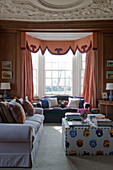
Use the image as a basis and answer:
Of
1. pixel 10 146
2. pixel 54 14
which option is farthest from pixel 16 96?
pixel 10 146

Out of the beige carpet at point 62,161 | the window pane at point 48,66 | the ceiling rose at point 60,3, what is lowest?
the beige carpet at point 62,161

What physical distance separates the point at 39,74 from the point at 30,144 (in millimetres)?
5006

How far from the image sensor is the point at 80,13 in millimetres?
5578

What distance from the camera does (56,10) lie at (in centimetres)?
531

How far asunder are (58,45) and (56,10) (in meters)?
2.27

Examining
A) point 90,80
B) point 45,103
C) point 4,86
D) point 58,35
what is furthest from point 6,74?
point 90,80

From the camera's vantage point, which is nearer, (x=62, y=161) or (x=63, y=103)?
(x=62, y=161)


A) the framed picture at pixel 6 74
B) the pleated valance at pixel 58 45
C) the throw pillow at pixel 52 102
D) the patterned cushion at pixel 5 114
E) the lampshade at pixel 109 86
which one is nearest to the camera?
the patterned cushion at pixel 5 114

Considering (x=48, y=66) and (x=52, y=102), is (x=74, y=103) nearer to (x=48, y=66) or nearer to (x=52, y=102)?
(x=52, y=102)

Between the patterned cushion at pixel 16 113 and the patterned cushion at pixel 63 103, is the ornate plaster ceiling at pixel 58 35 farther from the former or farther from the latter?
the patterned cushion at pixel 16 113

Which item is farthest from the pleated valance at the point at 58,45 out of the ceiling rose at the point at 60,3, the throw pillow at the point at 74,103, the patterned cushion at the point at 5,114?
the patterned cushion at the point at 5,114

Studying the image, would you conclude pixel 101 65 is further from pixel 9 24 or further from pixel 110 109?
pixel 9 24

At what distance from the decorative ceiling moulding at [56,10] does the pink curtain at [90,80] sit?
1.45 metres

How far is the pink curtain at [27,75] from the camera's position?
6.63 metres
